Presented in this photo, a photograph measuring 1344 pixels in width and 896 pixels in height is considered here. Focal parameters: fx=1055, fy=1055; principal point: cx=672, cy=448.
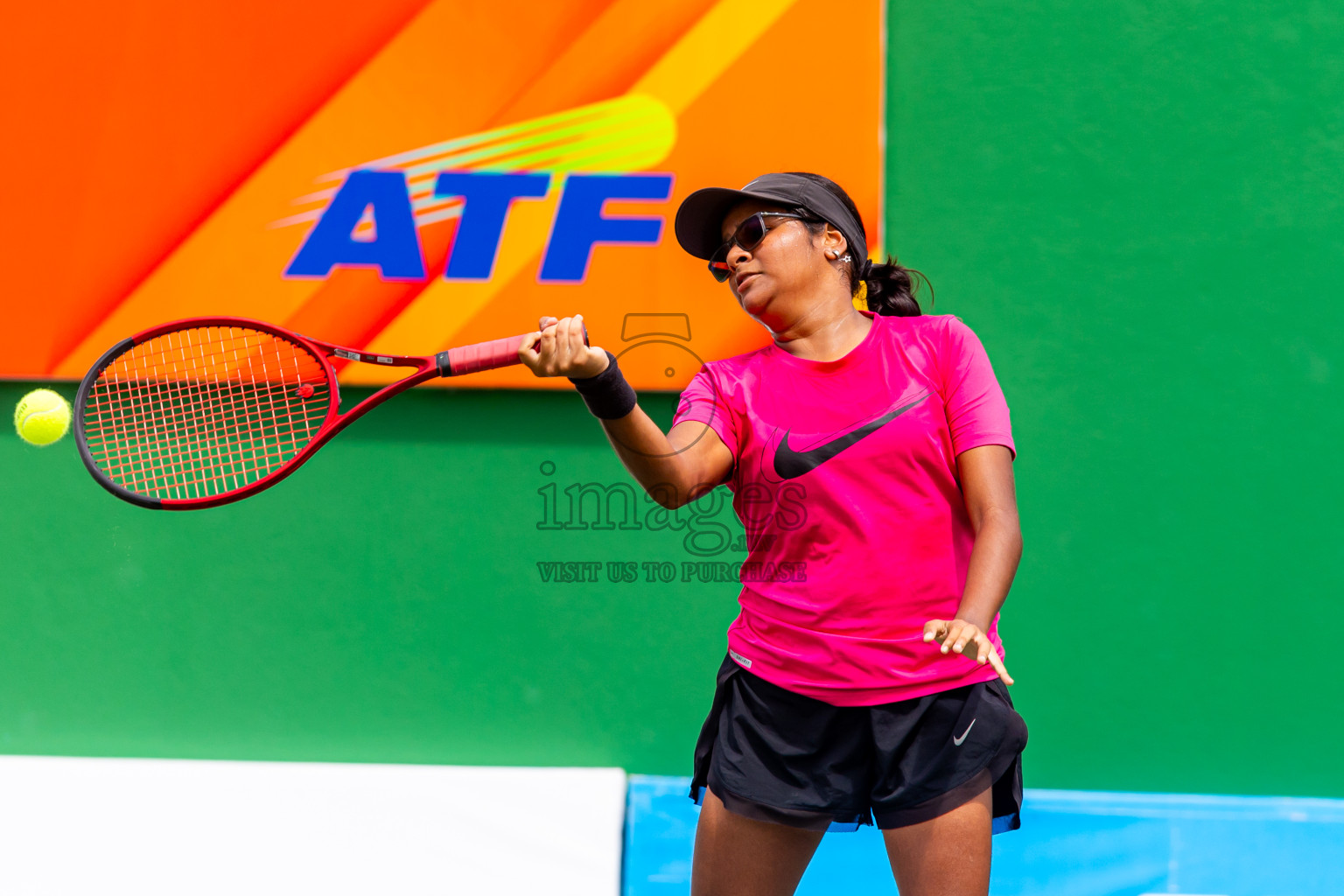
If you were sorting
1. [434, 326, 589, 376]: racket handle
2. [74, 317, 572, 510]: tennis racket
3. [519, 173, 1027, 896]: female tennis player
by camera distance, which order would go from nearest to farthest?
1. [519, 173, 1027, 896]: female tennis player
2. [434, 326, 589, 376]: racket handle
3. [74, 317, 572, 510]: tennis racket

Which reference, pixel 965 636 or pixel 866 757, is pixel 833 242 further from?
pixel 866 757

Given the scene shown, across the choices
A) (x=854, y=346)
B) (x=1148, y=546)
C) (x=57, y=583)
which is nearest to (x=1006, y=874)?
(x=1148, y=546)

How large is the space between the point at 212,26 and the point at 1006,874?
3.23 meters

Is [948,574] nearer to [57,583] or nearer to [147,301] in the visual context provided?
[147,301]

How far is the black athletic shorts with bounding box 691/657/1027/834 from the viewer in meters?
1.67

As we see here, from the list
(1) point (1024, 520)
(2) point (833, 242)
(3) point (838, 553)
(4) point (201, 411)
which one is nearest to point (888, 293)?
(2) point (833, 242)

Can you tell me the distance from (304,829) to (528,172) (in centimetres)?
192

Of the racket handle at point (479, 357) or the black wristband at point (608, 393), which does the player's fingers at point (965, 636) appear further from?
the racket handle at point (479, 357)

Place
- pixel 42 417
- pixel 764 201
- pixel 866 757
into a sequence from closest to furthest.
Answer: pixel 866 757, pixel 764 201, pixel 42 417

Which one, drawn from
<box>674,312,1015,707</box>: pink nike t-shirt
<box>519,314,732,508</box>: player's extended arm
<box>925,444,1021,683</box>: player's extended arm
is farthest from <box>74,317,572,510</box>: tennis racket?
<box>925,444,1021,683</box>: player's extended arm

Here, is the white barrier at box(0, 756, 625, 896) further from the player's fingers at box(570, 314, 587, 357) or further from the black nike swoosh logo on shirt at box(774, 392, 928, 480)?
the player's fingers at box(570, 314, 587, 357)

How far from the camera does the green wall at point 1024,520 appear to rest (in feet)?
9.64

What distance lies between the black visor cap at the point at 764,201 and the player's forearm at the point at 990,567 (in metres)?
0.57

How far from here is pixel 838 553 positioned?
1.67 metres
